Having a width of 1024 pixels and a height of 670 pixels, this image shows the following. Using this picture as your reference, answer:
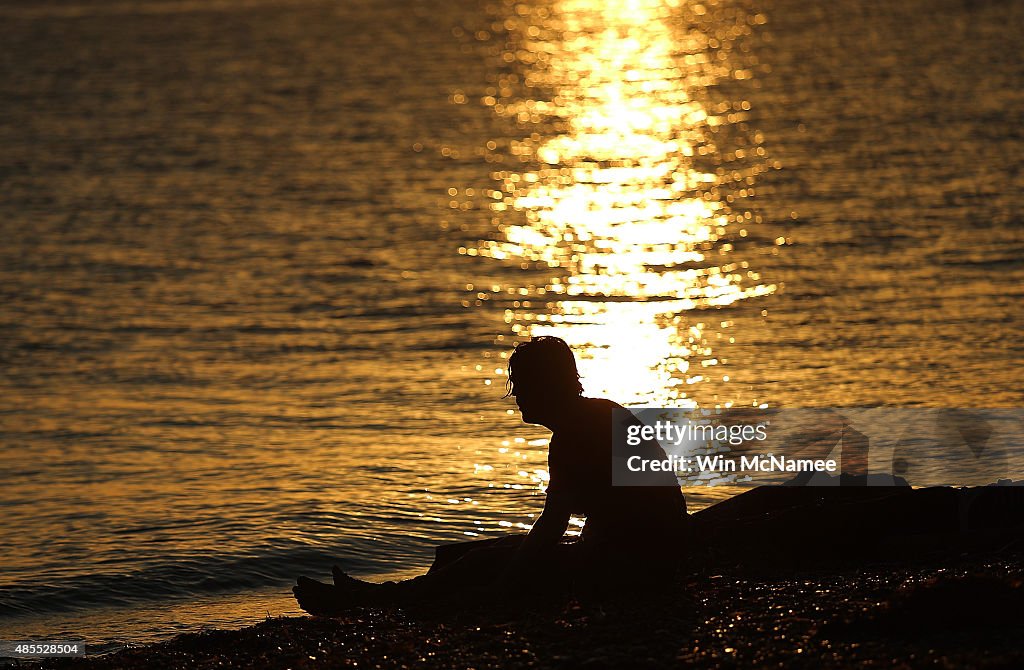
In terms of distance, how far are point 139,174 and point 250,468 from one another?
18.7 m

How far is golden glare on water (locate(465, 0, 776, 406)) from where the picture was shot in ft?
61.0

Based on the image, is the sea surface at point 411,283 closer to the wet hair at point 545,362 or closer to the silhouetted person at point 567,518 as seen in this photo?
the silhouetted person at point 567,518

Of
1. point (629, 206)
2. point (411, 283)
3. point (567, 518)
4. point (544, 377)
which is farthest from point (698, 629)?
point (629, 206)

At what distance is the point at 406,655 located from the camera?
8461mm

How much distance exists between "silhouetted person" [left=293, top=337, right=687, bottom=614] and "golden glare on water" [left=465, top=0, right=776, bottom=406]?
708 cm

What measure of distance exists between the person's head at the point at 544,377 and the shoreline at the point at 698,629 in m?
1.20

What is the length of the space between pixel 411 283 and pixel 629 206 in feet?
20.2

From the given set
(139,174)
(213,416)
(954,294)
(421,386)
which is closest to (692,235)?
(954,294)

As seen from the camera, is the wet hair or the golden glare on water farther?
the golden glare on water

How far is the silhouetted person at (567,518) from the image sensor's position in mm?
8430
